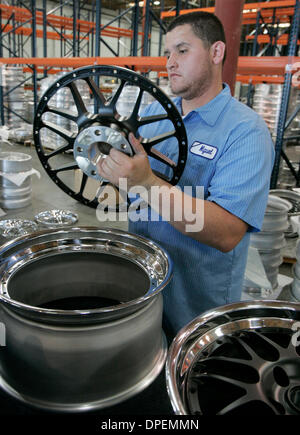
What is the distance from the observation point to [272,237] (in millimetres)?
2939

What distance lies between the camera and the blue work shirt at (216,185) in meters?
1.31

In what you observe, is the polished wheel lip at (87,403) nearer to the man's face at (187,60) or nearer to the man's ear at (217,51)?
the man's face at (187,60)

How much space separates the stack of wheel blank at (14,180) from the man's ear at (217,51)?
10.2 feet

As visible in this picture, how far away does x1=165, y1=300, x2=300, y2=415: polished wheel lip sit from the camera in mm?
639

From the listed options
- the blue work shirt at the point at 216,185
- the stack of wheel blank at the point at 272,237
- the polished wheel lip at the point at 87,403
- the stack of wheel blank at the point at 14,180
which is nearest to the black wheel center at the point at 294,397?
the polished wheel lip at the point at 87,403

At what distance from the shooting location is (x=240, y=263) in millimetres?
1640

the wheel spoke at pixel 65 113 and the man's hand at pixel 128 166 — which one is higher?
the wheel spoke at pixel 65 113

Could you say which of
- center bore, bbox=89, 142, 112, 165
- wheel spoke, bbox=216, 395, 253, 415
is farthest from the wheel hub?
wheel spoke, bbox=216, 395, 253, 415

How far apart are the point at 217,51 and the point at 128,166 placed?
0.77 meters

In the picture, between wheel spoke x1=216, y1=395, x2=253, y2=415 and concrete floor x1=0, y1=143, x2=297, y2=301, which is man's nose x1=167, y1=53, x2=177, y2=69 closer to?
wheel spoke x1=216, y1=395, x2=253, y2=415

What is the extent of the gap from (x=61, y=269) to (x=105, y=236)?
0.18 meters

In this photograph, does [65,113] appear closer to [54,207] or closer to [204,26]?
[204,26]

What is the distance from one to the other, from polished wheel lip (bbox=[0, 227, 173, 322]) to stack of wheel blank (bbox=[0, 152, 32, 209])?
126 inches
